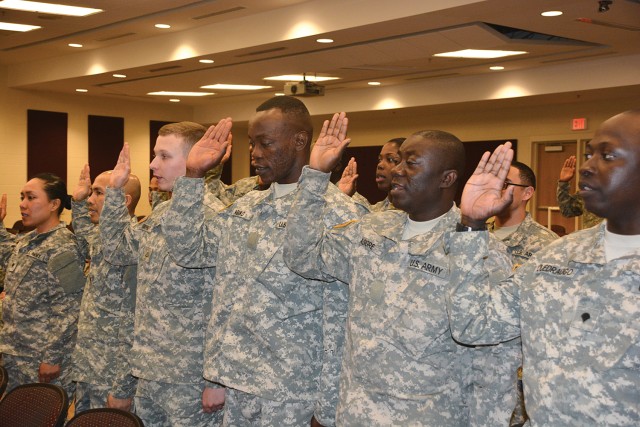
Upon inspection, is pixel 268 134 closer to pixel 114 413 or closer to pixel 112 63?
pixel 114 413

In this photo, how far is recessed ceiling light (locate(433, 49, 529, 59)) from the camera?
29.0 ft

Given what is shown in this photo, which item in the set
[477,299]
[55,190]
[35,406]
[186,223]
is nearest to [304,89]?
[55,190]

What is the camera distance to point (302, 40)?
8016 millimetres

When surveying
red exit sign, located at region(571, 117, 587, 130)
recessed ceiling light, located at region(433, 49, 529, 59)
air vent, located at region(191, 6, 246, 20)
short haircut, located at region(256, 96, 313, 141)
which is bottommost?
short haircut, located at region(256, 96, 313, 141)

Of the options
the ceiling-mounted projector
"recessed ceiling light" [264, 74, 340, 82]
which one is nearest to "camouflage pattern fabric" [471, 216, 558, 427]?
the ceiling-mounted projector

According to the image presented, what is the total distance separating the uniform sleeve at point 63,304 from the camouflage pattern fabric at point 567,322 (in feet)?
9.38


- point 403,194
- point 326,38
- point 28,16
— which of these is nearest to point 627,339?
point 403,194

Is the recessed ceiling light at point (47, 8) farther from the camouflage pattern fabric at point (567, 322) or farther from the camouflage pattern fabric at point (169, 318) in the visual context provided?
the camouflage pattern fabric at point (567, 322)

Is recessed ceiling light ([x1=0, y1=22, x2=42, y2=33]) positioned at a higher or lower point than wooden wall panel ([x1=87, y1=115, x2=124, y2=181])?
higher

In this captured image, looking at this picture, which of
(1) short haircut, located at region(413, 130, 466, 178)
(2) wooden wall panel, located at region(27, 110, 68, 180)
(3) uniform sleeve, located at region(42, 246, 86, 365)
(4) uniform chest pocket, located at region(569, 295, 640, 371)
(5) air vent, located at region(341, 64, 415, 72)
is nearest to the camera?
(4) uniform chest pocket, located at region(569, 295, 640, 371)

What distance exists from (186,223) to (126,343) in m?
1.04

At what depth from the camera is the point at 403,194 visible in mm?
2436

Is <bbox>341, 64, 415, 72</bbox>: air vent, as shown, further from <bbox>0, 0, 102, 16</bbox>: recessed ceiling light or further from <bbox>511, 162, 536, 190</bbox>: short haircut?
<bbox>511, 162, 536, 190</bbox>: short haircut

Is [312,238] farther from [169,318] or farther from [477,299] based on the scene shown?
[169,318]
